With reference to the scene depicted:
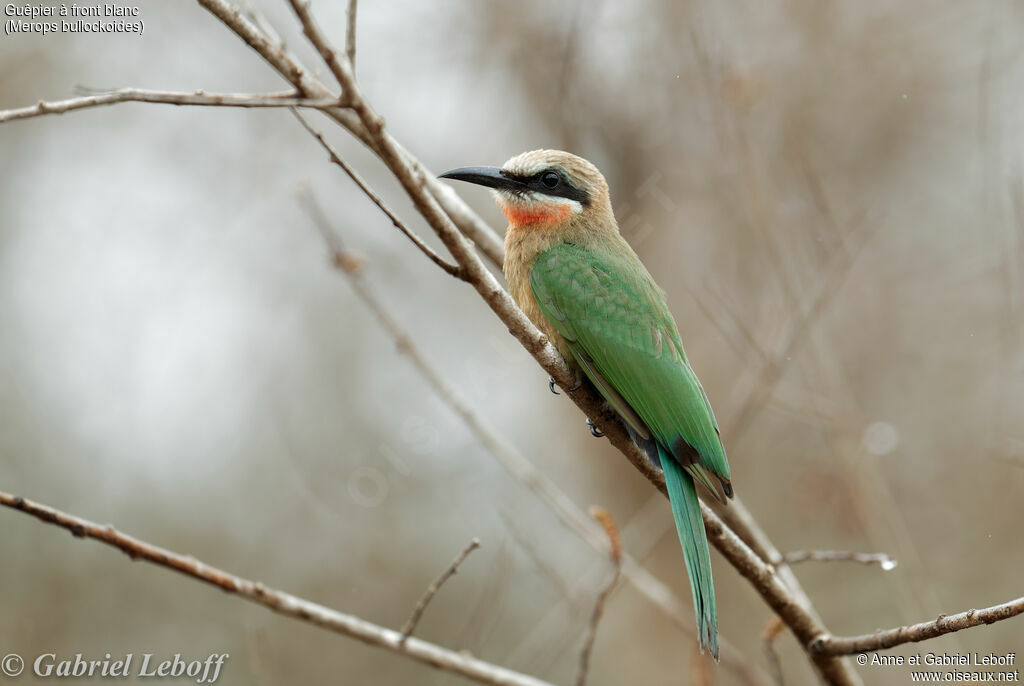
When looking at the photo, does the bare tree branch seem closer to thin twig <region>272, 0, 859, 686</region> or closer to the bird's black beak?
thin twig <region>272, 0, 859, 686</region>

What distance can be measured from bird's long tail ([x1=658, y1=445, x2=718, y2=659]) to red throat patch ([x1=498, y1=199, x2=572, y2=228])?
1191 millimetres

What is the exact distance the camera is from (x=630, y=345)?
353 cm

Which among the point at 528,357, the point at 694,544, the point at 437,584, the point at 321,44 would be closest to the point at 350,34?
the point at 321,44

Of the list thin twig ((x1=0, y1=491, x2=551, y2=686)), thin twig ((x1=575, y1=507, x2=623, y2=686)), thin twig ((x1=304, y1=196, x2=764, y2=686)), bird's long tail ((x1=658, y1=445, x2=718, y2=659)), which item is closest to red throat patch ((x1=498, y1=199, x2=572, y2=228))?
thin twig ((x1=304, y1=196, x2=764, y2=686))

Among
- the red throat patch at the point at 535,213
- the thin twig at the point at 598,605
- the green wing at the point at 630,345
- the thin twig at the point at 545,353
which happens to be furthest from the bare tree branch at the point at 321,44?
the red throat patch at the point at 535,213

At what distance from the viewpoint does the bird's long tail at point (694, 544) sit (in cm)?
278

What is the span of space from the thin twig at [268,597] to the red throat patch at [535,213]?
1835 mm

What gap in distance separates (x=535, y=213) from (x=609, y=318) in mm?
625

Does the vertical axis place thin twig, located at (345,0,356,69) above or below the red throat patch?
below

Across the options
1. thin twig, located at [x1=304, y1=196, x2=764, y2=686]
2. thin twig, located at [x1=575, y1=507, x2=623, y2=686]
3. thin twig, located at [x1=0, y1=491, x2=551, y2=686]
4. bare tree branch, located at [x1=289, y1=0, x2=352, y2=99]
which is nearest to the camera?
bare tree branch, located at [x1=289, y1=0, x2=352, y2=99]

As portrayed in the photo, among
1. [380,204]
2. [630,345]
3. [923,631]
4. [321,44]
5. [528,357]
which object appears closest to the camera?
[321,44]

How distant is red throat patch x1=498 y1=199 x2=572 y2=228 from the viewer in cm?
388

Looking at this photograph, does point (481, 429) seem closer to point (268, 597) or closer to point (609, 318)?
point (609, 318)

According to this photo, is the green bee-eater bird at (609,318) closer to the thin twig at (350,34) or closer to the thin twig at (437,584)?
the thin twig at (437,584)
